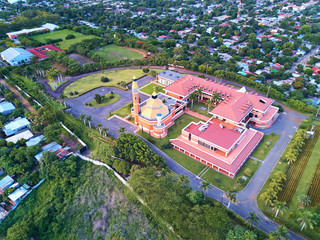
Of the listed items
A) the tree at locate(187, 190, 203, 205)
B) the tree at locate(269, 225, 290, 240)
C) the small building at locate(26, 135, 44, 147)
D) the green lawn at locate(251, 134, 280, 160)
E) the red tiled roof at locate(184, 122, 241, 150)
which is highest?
the tree at locate(269, 225, 290, 240)

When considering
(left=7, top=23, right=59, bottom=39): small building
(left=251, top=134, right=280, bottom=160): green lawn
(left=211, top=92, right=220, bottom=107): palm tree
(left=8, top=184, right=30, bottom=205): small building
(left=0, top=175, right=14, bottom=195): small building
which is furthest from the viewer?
(left=7, top=23, right=59, bottom=39): small building

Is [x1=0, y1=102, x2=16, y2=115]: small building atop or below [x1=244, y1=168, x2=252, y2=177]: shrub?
atop

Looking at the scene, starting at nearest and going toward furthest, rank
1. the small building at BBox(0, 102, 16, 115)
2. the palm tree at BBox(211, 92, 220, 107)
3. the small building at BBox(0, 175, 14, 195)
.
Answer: the small building at BBox(0, 175, 14, 195)
the palm tree at BBox(211, 92, 220, 107)
the small building at BBox(0, 102, 16, 115)

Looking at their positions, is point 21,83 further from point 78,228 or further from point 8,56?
point 78,228

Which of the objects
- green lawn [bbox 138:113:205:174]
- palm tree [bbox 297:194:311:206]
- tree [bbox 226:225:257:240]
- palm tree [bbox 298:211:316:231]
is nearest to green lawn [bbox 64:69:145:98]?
green lawn [bbox 138:113:205:174]

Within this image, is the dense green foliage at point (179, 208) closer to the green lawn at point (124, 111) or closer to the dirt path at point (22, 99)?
the green lawn at point (124, 111)

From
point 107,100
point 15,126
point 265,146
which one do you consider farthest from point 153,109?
point 15,126

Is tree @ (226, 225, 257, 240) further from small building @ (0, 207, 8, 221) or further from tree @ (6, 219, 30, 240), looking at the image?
small building @ (0, 207, 8, 221)

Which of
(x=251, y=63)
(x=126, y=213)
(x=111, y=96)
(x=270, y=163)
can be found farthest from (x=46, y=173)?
(x=251, y=63)
